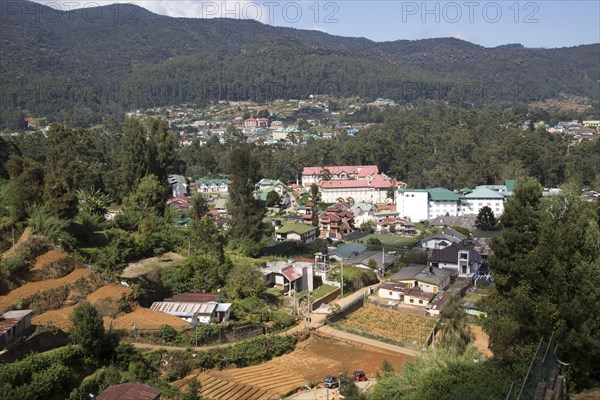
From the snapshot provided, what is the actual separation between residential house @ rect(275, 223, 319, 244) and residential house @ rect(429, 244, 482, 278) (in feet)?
22.0

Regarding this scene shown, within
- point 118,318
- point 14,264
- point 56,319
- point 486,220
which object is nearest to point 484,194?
point 486,220

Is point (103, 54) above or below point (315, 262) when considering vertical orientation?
above

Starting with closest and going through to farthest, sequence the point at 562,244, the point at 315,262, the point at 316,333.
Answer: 1. the point at 562,244
2. the point at 316,333
3. the point at 315,262

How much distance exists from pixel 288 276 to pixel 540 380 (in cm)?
1274

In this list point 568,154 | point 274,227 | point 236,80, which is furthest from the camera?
point 236,80

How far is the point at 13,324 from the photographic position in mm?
10852

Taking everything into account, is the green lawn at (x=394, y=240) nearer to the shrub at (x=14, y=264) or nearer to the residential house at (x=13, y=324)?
the shrub at (x=14, y=264)

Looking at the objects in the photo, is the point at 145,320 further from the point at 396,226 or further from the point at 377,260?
the point at 396,226

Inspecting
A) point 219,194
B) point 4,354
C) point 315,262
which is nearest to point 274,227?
point 315,262

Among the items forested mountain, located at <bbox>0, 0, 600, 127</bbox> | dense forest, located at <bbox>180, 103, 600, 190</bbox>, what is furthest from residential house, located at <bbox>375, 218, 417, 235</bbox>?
forested mountain, located at <bbox>0, 0, 600, 127</bbox>

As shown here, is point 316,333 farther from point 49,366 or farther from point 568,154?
point 568,154

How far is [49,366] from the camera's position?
405 inches

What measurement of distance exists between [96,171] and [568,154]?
38.6 meters

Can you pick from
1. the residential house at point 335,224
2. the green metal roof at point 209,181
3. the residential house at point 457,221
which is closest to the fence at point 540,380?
the residential house at point 335,224
